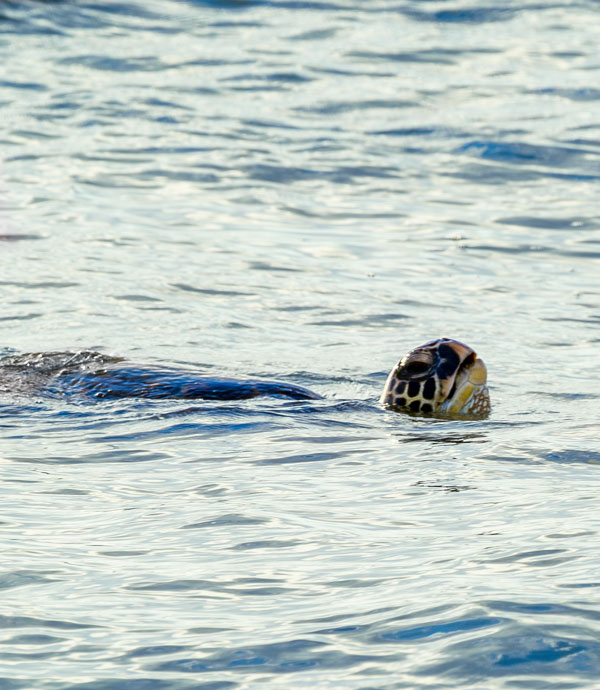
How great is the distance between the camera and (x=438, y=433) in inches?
255

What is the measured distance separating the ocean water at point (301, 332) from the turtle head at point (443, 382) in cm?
22

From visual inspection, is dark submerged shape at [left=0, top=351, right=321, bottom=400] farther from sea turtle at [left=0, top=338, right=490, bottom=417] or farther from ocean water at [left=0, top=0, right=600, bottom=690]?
ocean water at [left=0, top=0, right=600, bottom=690]

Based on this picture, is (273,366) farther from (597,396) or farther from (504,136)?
(504,136)

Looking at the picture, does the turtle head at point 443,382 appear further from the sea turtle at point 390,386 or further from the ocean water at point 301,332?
the ocean water at point 301,332

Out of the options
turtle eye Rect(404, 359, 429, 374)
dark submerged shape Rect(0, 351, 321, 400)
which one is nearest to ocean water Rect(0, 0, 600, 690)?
dark submerged shape Rect(0, 351, 321, 400)

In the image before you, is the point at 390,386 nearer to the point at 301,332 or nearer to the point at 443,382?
the point at 443,382

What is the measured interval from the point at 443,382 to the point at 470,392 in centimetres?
16

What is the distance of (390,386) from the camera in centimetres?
711

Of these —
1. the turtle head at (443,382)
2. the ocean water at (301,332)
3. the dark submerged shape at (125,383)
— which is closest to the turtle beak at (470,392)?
the turtle head at (443,382)

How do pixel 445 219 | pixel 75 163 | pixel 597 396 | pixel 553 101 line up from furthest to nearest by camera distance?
pixel 553 101 → pixel 75 163 → pixel 445 219 → pixel 597 396

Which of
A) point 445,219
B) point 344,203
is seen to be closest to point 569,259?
point 445,219

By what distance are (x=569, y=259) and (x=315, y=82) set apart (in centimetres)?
809

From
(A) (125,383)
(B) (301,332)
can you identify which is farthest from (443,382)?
(B) (301,332)

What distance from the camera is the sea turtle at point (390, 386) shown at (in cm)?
695
